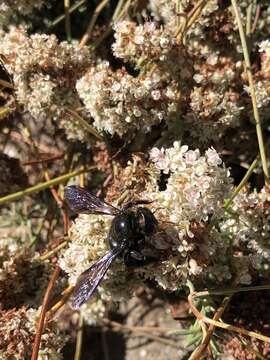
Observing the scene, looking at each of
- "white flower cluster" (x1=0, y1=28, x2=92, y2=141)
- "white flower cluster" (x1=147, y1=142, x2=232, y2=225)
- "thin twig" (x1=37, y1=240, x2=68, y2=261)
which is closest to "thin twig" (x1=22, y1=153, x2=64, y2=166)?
"white flower cluster" (x1=0, y1=28, x2=92, y2=141)

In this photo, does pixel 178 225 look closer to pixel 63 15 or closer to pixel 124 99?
pixel 124 99

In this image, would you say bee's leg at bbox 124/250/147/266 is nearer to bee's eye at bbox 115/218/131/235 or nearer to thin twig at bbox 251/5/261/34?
bee's eye at bbox 115/218/131/235

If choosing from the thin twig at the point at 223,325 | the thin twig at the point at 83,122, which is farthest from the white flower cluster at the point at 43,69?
the thin twig at the point at 223,325

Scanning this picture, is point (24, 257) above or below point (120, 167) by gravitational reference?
below

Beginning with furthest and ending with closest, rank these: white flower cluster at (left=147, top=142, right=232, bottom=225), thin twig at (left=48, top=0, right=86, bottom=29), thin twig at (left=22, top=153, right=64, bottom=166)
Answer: thin twig at (left=48, top=0, right=86, bottom=29), thin twig at (left=22, top=153, right=64, bottom=166), white flower cluster at (left=147, top=142, right=232, bottom=225)

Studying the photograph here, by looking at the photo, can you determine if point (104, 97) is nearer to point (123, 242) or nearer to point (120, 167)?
point (120, 167)

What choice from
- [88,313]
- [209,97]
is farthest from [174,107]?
[88,313]

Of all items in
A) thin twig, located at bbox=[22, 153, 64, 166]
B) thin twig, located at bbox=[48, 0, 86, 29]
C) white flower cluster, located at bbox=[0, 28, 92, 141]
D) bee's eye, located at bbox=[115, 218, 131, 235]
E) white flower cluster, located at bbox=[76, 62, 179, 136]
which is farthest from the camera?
thin twig, located at bbox=[48, 0, 86, 29]
